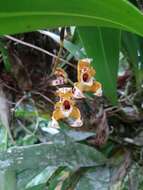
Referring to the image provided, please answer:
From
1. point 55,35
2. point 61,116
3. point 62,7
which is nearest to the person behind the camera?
point 62,7

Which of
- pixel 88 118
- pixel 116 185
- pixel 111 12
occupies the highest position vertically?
pixel 111 12

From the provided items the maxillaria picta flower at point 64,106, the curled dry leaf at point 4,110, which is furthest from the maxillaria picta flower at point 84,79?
the curled dry leaf at point 4,110

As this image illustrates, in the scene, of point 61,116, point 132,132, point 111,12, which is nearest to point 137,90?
point 132,132

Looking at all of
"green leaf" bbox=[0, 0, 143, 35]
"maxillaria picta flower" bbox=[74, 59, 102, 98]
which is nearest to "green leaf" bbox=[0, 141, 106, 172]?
"maxillaria picta flower" bbox=[74, 59, 102, 98]

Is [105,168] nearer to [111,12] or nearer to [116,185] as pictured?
[116,185]

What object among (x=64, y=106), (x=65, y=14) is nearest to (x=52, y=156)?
(x=64, y=106)

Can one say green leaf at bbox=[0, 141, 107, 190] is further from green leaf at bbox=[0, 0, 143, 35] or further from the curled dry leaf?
green leaf at bbox=[0, 0, 143, 35]
